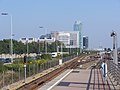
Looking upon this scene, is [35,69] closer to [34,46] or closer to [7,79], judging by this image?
[7,79]

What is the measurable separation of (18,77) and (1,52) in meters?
76.1

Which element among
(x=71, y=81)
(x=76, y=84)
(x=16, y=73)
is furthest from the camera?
(x=16, y=73)

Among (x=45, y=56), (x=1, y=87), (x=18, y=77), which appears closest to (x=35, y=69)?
(x=18, y=77)

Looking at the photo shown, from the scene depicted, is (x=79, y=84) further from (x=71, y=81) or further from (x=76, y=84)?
(x=71, y=81)

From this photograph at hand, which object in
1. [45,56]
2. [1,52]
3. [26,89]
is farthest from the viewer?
Answer: [1,52]

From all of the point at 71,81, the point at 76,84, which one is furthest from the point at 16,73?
the point at 76,84

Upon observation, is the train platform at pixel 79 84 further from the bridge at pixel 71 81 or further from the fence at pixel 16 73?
the fence at pixel 16 73

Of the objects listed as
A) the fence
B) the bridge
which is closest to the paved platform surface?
the bridge

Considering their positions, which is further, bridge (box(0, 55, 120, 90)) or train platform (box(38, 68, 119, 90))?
bridge (box(0, 55, 120, 90))

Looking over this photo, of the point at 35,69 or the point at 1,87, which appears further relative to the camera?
the point at 35,69

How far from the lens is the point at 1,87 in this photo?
24469 millimetres

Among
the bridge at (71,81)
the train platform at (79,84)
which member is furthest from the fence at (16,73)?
the train platform at (79,84)

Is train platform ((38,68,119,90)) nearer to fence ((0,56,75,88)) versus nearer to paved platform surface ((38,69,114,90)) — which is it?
paved platform surface ((38,69,114,90))

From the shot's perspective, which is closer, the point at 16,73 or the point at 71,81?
the point at 71,81
